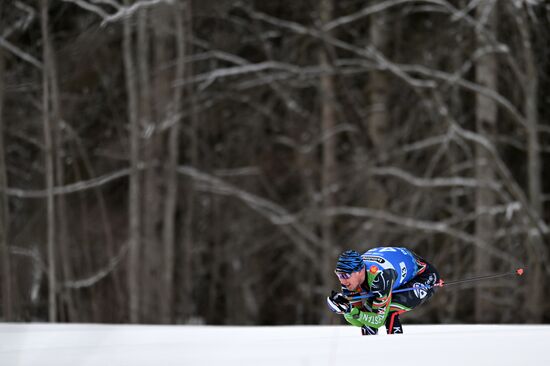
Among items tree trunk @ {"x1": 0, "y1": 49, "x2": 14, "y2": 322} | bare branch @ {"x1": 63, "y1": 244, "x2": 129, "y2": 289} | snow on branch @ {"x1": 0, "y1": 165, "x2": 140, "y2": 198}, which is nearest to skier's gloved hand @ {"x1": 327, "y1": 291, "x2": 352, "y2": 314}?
tree trunk @ {"x1": 0, "y1": 49, "x2": 14, "y2": 322}

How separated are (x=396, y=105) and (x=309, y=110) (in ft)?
5.15

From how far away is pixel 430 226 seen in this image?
10719 mm

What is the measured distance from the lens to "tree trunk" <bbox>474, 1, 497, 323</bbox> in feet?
34.6

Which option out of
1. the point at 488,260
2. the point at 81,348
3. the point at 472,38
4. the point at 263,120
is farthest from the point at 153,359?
the point at 263,120

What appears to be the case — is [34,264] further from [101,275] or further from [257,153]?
[257,153]

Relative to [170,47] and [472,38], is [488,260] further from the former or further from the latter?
[170,47]

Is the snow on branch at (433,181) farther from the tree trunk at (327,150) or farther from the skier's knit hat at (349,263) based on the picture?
the skier's knit hat at (349,263)

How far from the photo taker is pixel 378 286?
137 inches

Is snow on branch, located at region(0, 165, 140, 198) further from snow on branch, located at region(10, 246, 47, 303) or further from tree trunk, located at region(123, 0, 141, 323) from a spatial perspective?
snow on branch, located at region(10, 246, 47, 303)

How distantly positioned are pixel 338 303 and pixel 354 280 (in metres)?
0.16

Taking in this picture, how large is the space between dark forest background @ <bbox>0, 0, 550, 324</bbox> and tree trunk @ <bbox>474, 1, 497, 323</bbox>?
1.1 inches

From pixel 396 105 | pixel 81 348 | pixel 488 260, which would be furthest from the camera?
pixel 396 105

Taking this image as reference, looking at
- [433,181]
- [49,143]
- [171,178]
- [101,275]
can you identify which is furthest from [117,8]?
[433,181]

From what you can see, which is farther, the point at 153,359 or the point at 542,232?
the point at 542,232
